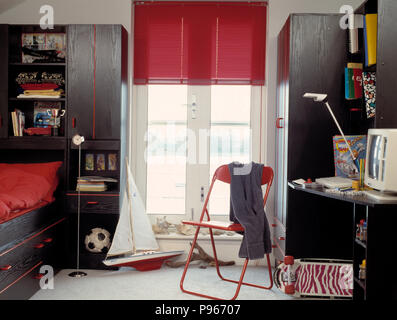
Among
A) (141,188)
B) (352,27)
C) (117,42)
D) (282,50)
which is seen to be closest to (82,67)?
(117,42)

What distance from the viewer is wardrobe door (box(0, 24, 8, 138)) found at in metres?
3.57

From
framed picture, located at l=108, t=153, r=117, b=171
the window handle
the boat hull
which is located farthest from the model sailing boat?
the window handle

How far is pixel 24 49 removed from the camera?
3695mm

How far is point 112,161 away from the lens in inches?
151

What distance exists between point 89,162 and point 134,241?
84cm

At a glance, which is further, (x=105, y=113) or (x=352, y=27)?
→ (x=105, y=113)

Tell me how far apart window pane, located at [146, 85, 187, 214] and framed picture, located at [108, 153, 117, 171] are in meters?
0.31

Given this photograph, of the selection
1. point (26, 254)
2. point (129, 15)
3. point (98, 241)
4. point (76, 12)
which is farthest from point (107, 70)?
point (26, 254)

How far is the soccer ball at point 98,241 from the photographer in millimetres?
3580

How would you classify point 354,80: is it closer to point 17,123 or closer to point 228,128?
point 228,128

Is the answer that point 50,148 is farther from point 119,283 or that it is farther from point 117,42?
point 119,283

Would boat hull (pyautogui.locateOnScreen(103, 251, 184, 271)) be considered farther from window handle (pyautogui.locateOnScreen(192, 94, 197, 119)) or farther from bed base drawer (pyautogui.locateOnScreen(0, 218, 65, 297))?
window handle (pyautogui.locateOnScreen(192, 94, 197, 119))

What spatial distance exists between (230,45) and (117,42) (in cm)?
100

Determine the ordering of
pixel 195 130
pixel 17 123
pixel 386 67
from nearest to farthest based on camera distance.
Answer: pixel 386 67 → pixel 17 123 → pixel 195 130
